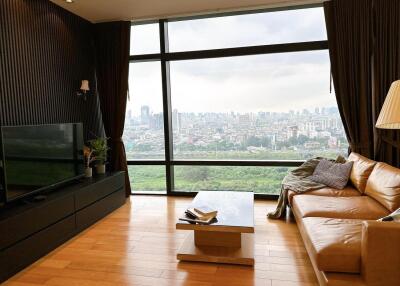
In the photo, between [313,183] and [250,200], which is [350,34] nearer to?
[313,183]

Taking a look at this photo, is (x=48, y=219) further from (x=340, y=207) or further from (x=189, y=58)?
(x=189, y=58)

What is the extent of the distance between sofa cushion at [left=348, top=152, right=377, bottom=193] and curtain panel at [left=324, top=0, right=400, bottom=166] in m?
0.65

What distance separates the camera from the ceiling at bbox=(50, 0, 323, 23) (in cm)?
386

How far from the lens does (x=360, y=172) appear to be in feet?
10.5

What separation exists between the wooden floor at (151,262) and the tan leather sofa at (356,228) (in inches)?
12.5

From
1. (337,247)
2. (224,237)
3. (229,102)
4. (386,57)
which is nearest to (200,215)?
(224,237)

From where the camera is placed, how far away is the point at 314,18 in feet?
13.3

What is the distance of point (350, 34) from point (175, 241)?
11.1 ft

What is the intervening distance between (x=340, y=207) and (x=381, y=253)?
985 millimetres

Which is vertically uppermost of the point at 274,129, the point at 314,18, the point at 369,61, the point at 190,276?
the point at 314,18

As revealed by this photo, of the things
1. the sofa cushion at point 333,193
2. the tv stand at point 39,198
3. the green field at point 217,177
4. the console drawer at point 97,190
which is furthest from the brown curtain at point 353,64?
the tv stand at point 39,198

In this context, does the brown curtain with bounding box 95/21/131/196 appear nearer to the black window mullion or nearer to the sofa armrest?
the black window mullion

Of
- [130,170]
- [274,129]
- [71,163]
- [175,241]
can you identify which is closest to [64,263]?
[175,241]

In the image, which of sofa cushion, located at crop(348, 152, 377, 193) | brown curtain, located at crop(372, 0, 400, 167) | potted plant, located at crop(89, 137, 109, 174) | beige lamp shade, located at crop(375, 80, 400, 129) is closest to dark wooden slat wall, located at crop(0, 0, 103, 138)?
potted plant, located at crop(89, 137, 109, 174)
